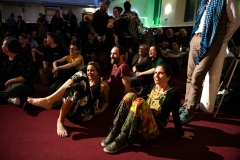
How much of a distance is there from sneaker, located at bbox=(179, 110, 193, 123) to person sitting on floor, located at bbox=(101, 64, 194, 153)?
0.47 metres

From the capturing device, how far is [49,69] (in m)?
3.56

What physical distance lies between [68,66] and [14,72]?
0.78 metres

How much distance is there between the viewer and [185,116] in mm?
2279

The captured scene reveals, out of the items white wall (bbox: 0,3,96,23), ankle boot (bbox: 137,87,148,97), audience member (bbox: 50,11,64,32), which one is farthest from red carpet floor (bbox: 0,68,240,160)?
white wall (bbox: 0,3,96,23)

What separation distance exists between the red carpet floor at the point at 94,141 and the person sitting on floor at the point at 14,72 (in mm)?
320

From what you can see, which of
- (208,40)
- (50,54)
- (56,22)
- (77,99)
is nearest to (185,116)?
(208,40)

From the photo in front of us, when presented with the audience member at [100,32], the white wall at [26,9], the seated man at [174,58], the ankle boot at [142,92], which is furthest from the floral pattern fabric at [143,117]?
the white wall at [26,9]

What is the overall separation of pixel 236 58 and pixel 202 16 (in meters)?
0.66

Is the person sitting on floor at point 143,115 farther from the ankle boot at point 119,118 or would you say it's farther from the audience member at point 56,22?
the audience member at point 56,22

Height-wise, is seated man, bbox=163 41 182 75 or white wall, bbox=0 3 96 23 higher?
white wall, bbox=0 3 96 23

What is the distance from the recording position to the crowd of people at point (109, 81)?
163cm

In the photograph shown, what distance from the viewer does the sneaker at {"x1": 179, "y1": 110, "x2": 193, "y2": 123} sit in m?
2.25

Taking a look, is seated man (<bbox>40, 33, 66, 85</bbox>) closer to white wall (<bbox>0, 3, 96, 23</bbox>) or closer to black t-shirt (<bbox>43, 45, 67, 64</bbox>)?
black t-shirt (<bbox>43, 45, 67, 64</bbox>)

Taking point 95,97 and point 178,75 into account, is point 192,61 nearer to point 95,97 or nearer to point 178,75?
point 95,97
